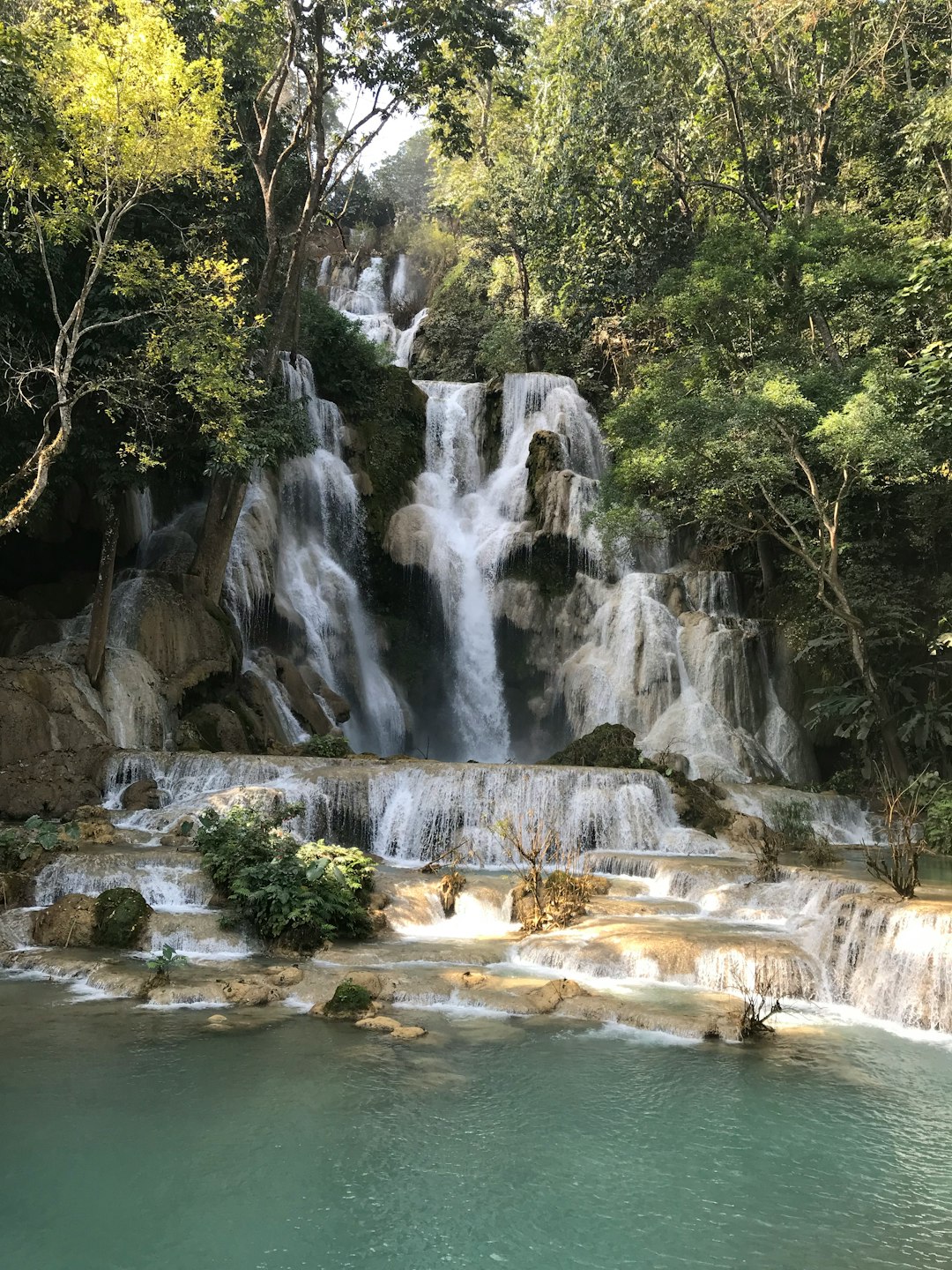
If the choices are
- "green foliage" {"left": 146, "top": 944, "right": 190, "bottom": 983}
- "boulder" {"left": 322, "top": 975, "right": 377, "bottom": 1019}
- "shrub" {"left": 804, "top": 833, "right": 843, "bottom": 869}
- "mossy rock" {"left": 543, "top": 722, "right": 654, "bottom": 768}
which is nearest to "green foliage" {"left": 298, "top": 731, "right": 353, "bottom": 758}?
"mossy rock" {"left": 543, "top": 722, "right": 654, "bottom": 768}

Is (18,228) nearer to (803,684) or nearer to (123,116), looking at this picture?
(123,116)

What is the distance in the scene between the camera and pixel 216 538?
59.8 ft

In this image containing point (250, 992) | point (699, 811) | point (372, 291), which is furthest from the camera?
point (372, 291)

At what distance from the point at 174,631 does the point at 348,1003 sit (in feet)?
36.4

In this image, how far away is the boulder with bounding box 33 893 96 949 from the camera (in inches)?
369

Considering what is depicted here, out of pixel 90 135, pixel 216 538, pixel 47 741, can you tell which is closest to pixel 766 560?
pixel 216 538

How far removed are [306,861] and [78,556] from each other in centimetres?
1127

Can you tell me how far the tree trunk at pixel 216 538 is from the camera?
18.1 m

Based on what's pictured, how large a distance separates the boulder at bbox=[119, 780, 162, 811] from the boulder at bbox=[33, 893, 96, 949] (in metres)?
3.60

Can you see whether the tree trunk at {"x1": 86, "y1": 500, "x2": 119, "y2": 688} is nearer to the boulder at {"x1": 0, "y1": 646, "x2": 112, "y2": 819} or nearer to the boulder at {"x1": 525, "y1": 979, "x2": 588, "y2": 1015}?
the boulder at {"x1": 0, "y1": 646, "x2": 112, "y2": 819}

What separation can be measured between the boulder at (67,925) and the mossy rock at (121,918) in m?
0.09

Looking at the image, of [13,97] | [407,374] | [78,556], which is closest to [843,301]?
[407,374]

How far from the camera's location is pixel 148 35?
1189 cm

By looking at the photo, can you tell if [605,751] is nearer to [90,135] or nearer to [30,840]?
[30,840]
